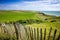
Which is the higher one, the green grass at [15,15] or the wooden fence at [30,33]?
the green grass at [15,15]

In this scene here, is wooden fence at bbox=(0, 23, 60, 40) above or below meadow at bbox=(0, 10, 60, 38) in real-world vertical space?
below

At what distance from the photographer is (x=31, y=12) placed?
6.23 ft

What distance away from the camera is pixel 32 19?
1.85m

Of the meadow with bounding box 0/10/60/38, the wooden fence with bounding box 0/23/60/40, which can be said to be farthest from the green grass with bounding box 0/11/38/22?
the wooden fence with bounding box 0/23/60/40

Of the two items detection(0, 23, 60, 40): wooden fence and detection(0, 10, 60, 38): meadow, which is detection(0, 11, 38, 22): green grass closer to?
detection(0, 10, 60, 38): meadow

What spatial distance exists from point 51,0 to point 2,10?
0.78 meters

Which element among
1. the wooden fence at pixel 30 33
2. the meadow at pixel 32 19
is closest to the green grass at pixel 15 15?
the meadow at pixel 32 19

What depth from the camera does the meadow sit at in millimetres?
1820

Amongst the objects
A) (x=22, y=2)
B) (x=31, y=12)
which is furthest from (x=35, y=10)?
(x=22, y=2)

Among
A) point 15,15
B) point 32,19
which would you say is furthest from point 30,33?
point 15,15

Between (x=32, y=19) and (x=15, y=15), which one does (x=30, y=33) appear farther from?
(x=15, y=15)

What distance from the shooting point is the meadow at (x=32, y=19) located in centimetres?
182

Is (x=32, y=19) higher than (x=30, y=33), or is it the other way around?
(x=32, y=19)

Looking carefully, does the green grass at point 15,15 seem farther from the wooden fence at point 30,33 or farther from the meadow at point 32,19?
the wooden fence at point 30,33
